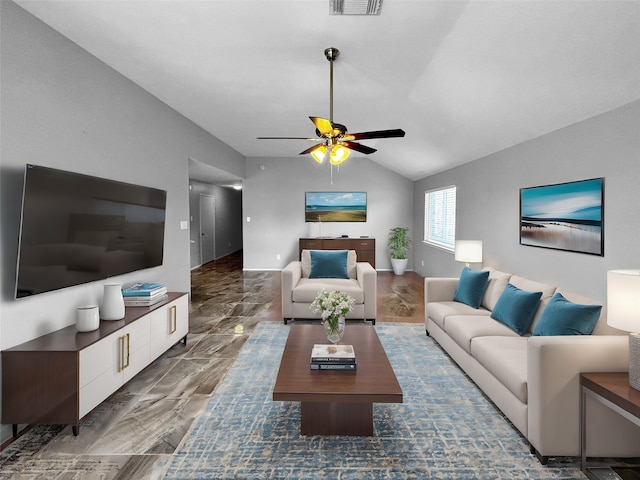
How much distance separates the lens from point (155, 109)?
418 centimetres

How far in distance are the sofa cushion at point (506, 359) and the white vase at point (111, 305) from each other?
8.93 ft

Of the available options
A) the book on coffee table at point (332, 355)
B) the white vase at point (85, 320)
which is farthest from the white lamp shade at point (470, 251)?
the white vase at point (85, 320)

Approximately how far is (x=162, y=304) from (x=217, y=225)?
7955 millimetres

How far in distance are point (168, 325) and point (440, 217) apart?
18.0 ft

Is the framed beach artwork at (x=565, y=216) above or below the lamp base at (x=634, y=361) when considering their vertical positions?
above

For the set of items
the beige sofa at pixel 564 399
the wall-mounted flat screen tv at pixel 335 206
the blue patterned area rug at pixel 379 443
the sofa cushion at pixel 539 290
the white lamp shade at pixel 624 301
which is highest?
the wall-mounted flat screen tv at pixel 335 206

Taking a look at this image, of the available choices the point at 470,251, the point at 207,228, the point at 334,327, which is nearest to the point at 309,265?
the point at 470,251

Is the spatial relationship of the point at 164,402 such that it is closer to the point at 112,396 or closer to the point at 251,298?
the point at 112,396

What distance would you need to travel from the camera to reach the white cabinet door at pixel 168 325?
3.22 m

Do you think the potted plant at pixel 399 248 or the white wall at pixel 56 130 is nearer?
the white wall at pixel 56 130

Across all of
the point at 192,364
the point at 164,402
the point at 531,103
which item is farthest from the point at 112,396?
the point at 531,103

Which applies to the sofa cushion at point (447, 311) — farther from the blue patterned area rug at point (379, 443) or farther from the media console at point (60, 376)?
the media console at point (60, 376)

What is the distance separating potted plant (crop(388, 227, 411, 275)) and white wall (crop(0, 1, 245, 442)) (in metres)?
5.57

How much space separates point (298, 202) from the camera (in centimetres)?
890
